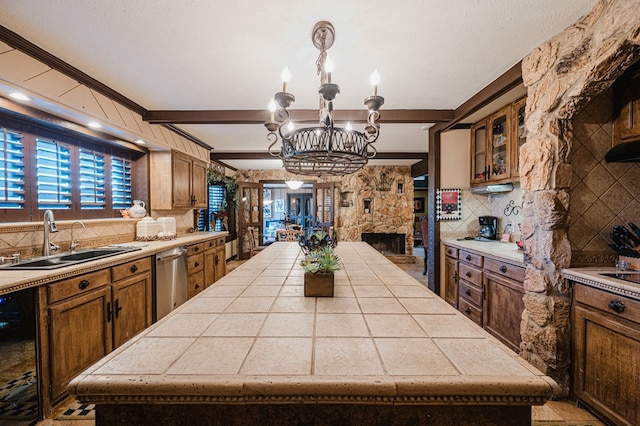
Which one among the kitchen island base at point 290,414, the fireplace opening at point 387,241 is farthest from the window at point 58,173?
the fireplace opening at point 387,241

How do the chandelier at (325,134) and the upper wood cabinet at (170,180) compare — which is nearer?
the chandelier at (325,134)

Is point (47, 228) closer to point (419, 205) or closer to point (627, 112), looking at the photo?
point (627, 112)

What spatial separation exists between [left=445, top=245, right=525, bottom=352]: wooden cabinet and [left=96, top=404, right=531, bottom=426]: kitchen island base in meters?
1.83

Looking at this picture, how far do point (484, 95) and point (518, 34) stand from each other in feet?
2.60

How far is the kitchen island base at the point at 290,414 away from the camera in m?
0.76

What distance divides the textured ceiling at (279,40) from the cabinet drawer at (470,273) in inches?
70.7

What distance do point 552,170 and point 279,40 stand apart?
6.74 ft

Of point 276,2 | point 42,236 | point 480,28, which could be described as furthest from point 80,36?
point 480,28

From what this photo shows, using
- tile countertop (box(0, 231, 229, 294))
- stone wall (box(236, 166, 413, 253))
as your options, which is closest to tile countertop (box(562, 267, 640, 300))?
tile countertop (box(0, 231, 229, 294))

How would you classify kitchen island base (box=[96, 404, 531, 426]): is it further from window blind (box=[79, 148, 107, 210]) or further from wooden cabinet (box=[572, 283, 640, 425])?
window blind (box=[79, 148, 107, 210])

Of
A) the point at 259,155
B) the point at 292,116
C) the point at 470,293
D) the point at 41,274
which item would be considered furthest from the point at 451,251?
the point at 259,155

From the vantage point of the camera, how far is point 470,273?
2.88 m

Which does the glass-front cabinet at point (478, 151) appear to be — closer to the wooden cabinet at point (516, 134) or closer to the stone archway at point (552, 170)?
the wooden cabinet at point (516, 134)

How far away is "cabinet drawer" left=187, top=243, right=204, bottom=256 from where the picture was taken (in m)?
3.48
